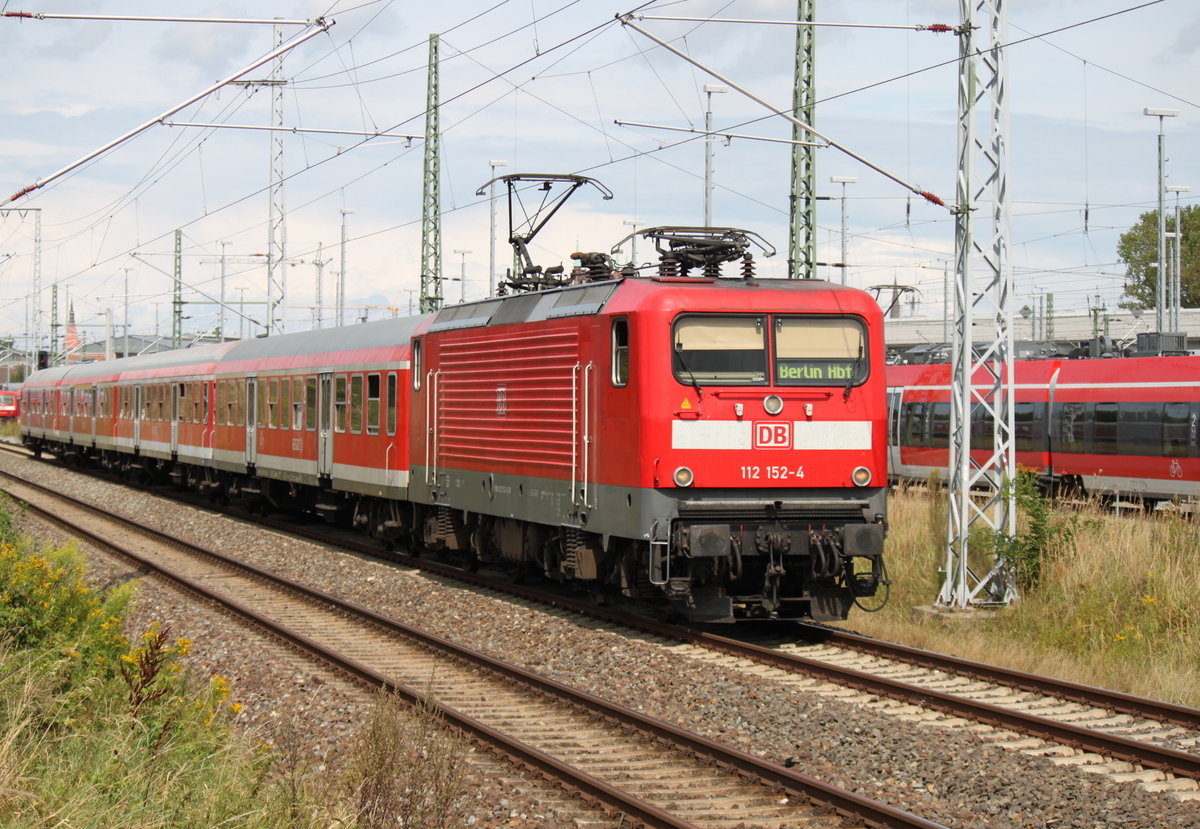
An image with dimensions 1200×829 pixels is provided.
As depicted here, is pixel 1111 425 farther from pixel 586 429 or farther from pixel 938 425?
pixel 586 429

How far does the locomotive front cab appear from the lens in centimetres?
1084

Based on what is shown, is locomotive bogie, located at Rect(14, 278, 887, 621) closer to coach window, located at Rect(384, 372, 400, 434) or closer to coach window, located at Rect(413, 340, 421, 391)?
coach window, located at Rect(413, 340, 421, 391)

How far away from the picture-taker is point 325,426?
20.0m

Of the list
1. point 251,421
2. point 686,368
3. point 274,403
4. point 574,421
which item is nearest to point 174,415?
point 251,421

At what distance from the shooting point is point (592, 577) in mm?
12211

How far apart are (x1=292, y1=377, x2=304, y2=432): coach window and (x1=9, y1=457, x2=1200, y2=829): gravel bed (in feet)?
21.1

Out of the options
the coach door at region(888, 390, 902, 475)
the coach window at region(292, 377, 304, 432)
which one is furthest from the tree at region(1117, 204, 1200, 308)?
the coach window at region(292, 377, 304, 432)

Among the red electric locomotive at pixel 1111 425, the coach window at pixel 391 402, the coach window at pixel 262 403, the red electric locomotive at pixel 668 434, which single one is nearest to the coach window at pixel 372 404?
the coach window at pixel 391 402

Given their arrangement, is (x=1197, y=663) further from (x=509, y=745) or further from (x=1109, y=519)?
(x=509, y=745)

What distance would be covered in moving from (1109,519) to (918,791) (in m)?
8.43

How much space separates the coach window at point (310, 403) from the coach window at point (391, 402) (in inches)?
135

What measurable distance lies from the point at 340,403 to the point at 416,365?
3607mm

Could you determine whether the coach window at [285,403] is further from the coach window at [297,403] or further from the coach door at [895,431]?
the coach door at [895,431]

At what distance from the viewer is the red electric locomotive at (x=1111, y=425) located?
2027cm
